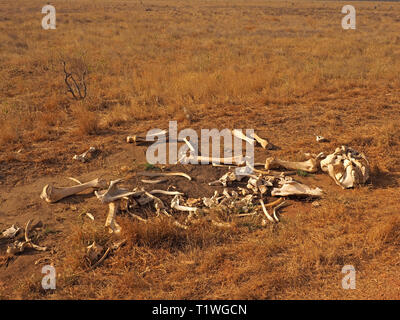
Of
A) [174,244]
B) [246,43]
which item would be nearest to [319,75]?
[246,43]

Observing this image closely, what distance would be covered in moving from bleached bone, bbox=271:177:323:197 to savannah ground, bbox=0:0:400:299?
0.42 ft

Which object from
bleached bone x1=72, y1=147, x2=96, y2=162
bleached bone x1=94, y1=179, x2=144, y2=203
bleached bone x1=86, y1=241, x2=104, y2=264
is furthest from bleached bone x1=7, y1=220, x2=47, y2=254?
bleached bone x1=72, y1=147, x2=96, y2=162

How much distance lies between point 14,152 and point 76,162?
4.32 ft

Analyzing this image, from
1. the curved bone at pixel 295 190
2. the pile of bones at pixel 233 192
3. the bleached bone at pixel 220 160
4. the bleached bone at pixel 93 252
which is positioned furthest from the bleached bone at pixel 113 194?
the curved bone at pixel 295 190

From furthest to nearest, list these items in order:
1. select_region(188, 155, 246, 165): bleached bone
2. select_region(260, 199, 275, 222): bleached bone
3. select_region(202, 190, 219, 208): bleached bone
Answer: select_region(188, 155, 246, 165): bleached bone → select_region(202, 190, 219, 208): bleached bone → select_region(260, 199, 275, 222): bleached bone

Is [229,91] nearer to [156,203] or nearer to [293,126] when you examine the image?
[293,126]

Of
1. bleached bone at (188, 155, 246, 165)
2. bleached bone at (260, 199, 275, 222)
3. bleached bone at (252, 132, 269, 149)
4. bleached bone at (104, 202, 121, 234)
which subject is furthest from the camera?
bleached bone at (252, 132, 269, 149)

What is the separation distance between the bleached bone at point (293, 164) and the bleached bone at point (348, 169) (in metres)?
0.23

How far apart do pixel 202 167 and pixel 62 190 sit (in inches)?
81.1

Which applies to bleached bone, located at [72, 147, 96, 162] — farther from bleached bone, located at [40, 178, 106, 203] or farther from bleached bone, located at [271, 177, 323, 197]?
bleached bone, located at [271, 177, 323, 197]

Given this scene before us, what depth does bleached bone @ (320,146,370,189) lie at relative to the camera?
474cm

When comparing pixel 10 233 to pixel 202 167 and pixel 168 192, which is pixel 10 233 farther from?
pixel 202 167

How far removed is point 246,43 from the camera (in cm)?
1605

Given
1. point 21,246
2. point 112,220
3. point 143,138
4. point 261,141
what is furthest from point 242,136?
point 21,246
